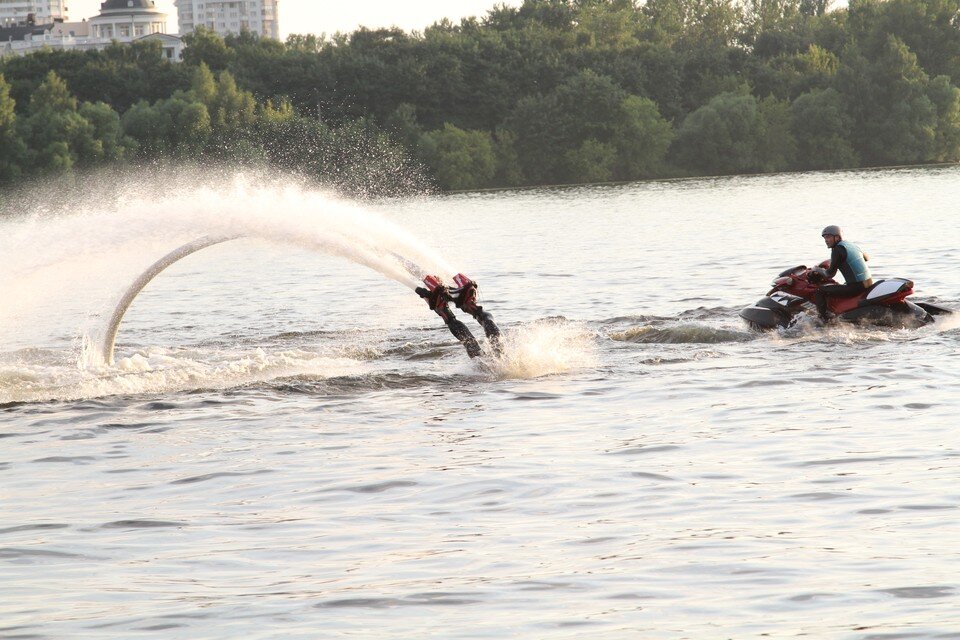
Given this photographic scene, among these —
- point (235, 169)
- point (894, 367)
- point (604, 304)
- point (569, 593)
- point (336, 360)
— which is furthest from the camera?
point (235, 169)

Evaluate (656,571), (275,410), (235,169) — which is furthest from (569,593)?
(235,169)

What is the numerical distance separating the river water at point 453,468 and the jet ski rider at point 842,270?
526 millimetres

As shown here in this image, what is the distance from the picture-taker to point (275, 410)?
48.5ft

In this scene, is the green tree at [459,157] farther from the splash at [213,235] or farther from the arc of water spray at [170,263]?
the arc of water spray at [170,263]

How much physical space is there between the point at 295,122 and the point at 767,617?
82972 mm

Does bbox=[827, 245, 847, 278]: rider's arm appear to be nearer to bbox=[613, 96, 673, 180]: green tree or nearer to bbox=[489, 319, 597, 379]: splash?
bbox=[489, 319, 597, 379]: splash

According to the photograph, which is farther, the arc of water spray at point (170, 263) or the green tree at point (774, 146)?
the green tree at point (774, 146)

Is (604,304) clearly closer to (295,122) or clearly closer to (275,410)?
(275,410)

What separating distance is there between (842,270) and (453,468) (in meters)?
8.85

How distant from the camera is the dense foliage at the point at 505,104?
87000mm

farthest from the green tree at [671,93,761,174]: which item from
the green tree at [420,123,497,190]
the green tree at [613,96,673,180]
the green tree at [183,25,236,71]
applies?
the green tree at [183,25,236,71]

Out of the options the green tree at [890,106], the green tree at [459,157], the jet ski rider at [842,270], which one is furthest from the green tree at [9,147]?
the jet ski rider at [842,270]

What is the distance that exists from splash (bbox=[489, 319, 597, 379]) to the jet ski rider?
3110 mm

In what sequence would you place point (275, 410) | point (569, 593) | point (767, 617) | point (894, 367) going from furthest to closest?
point (894, 367) < point (275, 410) < point (569, 593) < point (767, 617)
